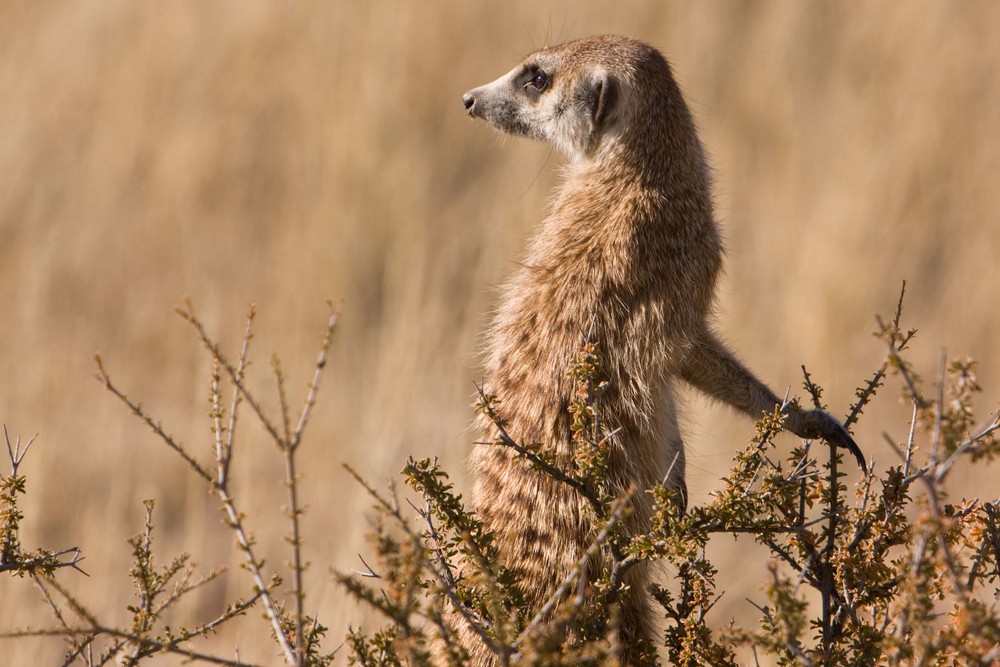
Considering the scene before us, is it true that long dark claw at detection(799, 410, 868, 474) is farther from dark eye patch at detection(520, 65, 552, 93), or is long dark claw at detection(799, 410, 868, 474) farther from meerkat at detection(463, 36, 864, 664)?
dark eye patch at detection(520, 65, 552, 93)

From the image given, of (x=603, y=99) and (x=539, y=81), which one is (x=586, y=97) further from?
(x=539, y=81)

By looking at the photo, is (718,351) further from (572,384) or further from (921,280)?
(921,280)

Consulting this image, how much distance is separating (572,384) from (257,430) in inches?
88.1

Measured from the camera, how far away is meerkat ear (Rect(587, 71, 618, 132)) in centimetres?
276

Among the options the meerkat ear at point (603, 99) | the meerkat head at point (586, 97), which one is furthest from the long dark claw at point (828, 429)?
the meerkat ear at point (603, 99)

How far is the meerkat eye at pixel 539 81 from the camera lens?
298cm

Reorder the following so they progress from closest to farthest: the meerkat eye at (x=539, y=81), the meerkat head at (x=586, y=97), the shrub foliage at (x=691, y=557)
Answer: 1. the shrub foliage at (x=691, y=557)
2. the meerkat head at (x=586, y=97)
3. the meerkat eye at (x=539, y=81)

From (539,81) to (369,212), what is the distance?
105 inches

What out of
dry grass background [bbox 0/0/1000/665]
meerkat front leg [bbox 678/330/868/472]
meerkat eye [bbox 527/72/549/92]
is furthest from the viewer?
dry grass background [bbox 0/0/1000/665]

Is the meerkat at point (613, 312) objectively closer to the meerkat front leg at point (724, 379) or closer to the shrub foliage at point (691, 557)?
the meerkat front leg at point (724, 379)

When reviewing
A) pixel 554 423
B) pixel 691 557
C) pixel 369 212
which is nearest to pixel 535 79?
pixel 554 423

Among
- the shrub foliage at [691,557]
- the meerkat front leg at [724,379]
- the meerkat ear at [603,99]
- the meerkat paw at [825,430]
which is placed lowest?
the shrub foliage at [691,557]

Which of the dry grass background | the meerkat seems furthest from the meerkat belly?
the dry grass background

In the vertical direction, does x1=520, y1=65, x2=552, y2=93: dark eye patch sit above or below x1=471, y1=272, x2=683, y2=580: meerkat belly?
above
